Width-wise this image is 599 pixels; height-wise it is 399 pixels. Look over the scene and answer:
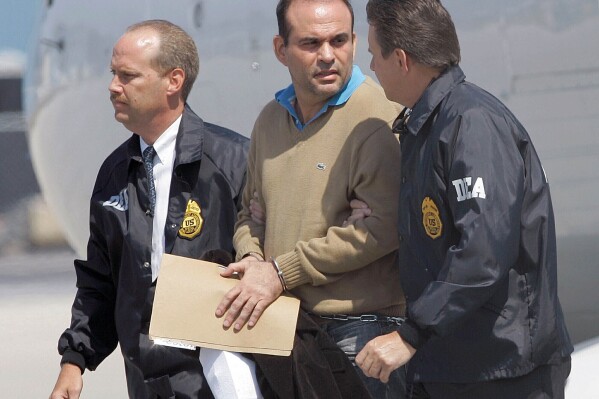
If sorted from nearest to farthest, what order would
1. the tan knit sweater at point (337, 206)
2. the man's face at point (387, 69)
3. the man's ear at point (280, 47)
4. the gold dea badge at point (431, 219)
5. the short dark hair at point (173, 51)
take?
the gold dea badge at point (431, 219) → the man's face at point (387, 69) → the tan knit sweater at point (337, 206) → the man's ear at point (280, 47) → the short dark hair at point (173, 51)

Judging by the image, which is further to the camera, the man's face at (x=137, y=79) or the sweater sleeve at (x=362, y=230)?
the man's face at (x=137, y=79)

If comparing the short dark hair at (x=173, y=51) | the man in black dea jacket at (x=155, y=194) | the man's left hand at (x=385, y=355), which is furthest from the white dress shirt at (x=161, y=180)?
the man's left hand at (x=385, y=355)

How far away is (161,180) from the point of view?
3.25 metres

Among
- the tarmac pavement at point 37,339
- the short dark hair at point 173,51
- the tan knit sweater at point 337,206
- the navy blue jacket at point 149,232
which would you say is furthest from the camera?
the tarmac pavement at point 37,339

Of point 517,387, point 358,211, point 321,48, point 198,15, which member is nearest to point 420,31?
point 321,48

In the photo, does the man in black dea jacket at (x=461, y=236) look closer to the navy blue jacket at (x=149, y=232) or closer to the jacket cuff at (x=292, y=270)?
the jacket cuff at (x=292, y=270)

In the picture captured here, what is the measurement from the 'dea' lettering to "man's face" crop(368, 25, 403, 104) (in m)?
0.33

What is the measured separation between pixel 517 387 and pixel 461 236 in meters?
0.39

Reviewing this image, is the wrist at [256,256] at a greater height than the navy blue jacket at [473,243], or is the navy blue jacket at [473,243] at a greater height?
the navy blue jacket at [473,243]

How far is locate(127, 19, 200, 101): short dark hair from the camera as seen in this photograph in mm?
3256

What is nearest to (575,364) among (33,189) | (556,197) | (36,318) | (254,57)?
(556,197)

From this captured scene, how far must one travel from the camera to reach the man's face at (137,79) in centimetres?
323

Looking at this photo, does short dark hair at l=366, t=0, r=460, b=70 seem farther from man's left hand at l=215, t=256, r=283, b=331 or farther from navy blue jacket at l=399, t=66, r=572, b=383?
man's left hand at l=215, t=256, r=283, b=331

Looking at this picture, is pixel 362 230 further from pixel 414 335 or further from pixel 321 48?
pixel 321 48
